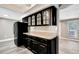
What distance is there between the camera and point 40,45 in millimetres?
1740

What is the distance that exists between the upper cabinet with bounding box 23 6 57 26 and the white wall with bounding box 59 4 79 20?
129 millimetres

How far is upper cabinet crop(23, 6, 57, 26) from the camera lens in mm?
1686

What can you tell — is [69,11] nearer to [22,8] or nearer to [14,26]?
[22,8]

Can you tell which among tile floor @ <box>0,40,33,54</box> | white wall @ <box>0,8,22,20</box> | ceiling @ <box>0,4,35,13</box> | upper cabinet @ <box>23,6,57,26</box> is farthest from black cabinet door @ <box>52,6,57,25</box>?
tile floor @ <box>0,40,33,54</box>

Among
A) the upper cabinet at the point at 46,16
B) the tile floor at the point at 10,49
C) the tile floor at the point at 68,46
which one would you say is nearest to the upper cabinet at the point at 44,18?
the upper cabinet at the point at 46,16

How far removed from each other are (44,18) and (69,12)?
47 centimetres

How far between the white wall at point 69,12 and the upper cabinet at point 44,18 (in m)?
0.13

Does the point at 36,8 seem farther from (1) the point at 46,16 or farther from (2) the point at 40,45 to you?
(2) the point at 40,45

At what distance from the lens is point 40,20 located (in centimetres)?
180

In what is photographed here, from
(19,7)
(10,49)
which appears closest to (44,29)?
(19,7)

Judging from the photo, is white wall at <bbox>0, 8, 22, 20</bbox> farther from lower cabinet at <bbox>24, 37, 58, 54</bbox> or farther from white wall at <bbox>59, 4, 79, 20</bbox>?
white wall at <bbox>59, 4, 79, 20</bbox>

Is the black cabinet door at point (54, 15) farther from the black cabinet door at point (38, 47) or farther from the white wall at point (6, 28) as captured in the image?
the white wall at point (6, 28)

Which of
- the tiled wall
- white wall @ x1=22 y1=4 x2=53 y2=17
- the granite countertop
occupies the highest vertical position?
white wall @ x1=22 y1=4 x2=53 y2=17

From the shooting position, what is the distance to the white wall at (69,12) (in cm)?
161
